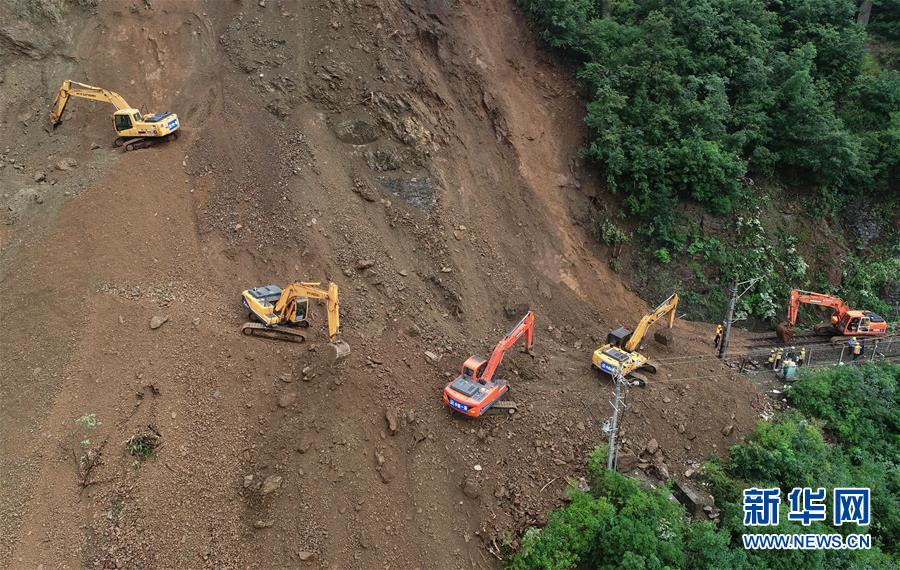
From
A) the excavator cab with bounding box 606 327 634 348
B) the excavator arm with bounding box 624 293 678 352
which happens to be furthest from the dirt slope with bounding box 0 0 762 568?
the excavator arm with bounding box 624 293 678 352

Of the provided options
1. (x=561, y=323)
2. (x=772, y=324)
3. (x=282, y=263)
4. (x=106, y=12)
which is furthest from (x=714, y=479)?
(x=106, y=12)

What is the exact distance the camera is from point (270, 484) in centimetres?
1291

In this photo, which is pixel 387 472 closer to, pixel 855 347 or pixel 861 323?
pixel 855 347

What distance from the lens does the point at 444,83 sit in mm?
21859

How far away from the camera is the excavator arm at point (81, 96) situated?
19.6 metres

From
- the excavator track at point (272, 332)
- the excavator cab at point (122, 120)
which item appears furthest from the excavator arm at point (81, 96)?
the excavator track at point (272, 332)

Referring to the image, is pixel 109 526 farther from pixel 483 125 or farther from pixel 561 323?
pixel 483 125

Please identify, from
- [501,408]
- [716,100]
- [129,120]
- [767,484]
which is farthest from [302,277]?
[716,100]

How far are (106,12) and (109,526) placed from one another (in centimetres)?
2014

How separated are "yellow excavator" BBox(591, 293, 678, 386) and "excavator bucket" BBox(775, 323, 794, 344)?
18.9 feet

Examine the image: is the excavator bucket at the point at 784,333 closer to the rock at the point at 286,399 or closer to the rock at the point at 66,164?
the rock at the point at 286,399

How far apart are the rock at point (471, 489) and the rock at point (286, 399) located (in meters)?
4.74

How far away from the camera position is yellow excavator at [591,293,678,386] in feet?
54.3

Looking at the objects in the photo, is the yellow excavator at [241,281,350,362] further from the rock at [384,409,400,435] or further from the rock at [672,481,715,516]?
the rock at [672,481,715,516]
